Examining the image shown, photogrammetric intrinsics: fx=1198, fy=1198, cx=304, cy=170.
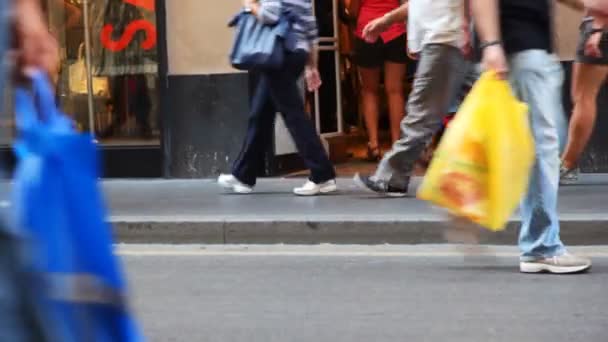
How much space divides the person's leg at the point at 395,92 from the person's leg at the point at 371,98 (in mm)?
157

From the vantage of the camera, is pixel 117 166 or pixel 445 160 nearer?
pixel 445 160

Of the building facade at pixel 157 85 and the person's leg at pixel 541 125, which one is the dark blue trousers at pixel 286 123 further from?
the person's leg at pixel 541 125

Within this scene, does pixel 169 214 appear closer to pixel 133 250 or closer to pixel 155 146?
pixel 133 250

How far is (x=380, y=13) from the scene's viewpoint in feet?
31.9

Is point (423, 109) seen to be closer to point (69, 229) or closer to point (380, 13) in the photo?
point (380, 13)

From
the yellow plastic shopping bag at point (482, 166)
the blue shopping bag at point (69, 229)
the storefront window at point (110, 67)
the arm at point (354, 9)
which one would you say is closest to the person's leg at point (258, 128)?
the storefront window at point (110, 67)

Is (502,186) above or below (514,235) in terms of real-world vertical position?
above

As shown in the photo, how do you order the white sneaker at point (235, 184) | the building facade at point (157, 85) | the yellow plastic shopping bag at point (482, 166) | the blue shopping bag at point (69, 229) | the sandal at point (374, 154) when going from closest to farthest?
the blue shopping bag at point (69, 229), the yellow plastic shopping bag at point (482, 166), the white sneaker at point (235, 184), the building facade at point (157, 85), the sandal at point (374, 154)

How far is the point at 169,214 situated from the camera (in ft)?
24.7

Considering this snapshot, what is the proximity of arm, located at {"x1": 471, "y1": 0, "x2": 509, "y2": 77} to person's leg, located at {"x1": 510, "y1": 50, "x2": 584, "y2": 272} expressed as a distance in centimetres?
15

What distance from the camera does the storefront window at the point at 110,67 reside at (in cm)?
943

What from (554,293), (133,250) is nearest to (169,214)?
(133,250)

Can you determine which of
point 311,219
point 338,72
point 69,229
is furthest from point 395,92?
point 69,229

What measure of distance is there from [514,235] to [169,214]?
2.20 m
